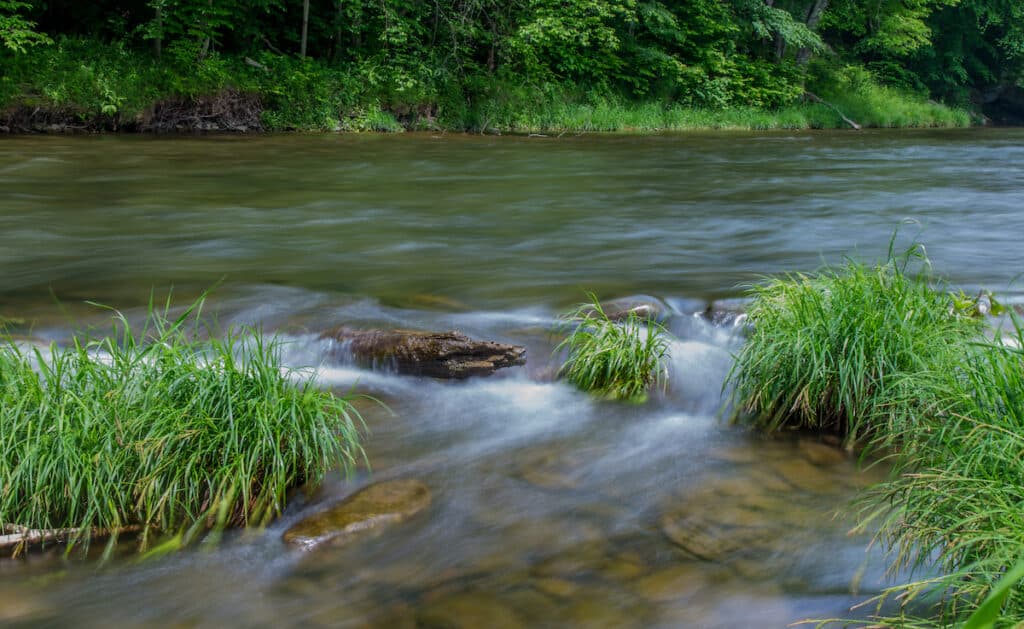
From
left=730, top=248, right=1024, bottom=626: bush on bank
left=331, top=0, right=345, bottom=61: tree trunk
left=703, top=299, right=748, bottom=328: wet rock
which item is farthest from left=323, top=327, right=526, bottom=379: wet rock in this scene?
left=331, top=0, right=345, bottom=61: tree trunk

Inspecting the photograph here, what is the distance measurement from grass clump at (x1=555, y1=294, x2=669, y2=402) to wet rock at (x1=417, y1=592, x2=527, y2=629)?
2024 millimetres

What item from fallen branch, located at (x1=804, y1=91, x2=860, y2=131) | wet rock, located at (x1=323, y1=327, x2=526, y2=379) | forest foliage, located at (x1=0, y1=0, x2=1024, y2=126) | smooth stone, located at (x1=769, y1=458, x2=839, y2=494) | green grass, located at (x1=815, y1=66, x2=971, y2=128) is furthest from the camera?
green grass, located at (x1=815, y1=66, x2=971, y2=128)

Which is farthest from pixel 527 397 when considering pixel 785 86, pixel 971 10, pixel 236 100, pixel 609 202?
pixel 971 10

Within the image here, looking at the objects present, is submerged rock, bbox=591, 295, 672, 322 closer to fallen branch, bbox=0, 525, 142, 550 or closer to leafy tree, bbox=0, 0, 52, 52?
fallen branch, bbox=0, 525, 142, 550

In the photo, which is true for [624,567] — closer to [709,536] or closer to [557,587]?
[557,587]

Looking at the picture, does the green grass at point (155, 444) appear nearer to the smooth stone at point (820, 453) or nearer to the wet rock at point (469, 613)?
the wet rock at point (469, 613)

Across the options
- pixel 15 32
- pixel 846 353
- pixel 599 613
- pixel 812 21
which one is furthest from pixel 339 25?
pixel 599 613

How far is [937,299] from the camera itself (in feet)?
16.2

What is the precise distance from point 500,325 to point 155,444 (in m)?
2.98

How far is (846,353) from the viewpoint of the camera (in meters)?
4.54

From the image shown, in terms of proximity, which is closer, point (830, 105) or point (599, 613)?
point (599, 613)

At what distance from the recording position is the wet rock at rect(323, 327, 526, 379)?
5258 millimetres

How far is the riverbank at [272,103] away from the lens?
17.3m

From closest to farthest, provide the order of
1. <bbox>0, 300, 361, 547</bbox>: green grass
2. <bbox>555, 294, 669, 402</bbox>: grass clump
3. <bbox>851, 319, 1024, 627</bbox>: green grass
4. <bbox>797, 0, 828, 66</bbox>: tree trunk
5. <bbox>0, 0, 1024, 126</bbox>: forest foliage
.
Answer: <bbox>851, 319, 1024, 627</bbox>: green grass, <bbox>0, 300, 361, 547</bbox>: green grass, <bbox>555, 294, 669, 402</bbox>: grass clump, <bbox>0, 0, 1024, 126</bbox>: forest foliage, <bbox>797, 0, 828, 66</bbox>: tree trunk
